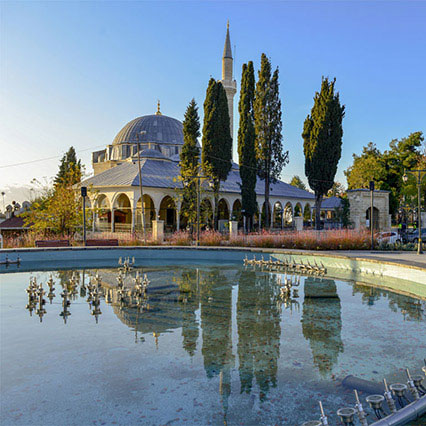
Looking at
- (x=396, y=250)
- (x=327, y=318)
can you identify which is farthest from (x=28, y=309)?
(x=396, y=250)

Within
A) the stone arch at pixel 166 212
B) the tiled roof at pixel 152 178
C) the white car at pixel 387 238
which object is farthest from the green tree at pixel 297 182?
the white car at pixel 387 238

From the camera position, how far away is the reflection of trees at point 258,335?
4770mm

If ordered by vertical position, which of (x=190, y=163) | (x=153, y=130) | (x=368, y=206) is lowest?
(x=368, y=206)

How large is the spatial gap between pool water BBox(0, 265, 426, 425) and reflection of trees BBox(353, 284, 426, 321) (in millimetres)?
38

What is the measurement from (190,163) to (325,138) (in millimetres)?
9667

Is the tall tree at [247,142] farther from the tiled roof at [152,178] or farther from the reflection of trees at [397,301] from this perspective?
the reflection of trees at [397,301]

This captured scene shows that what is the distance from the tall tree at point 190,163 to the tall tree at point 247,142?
10.4ft

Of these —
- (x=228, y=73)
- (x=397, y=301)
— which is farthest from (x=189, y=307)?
(x=228, y=73)

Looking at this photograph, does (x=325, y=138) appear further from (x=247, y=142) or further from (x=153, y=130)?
(x=153, y=130)

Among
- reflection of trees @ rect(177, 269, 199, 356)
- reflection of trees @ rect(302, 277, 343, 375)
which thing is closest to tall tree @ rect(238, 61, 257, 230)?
reflection of trees @ rect(177, 269, 199, 356)

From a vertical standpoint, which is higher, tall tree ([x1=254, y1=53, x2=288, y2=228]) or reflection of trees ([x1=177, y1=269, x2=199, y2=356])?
tall tree ([x1=254, y1=53, x2=288, y2=228])

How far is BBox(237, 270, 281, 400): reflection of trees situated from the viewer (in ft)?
15.6

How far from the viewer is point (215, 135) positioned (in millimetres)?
25719

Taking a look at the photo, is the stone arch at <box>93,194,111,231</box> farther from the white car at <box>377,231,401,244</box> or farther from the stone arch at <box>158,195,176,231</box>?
the white car at <box>377,231,401,244</box>
